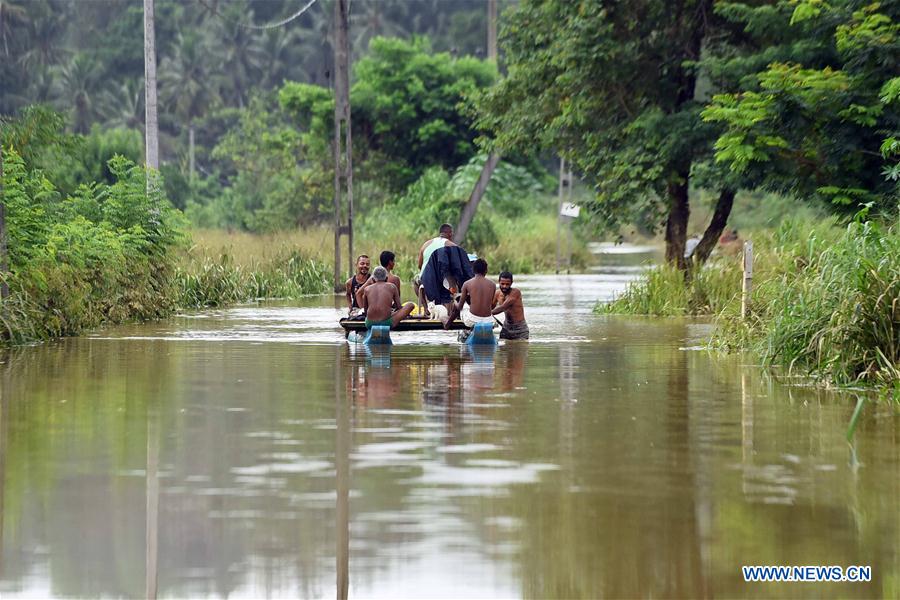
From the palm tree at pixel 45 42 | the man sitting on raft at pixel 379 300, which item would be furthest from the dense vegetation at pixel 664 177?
the palm tree at pixel 45 42

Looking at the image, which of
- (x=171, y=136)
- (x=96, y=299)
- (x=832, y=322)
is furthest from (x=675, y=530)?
(x=171, y=136)

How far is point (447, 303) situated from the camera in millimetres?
25547

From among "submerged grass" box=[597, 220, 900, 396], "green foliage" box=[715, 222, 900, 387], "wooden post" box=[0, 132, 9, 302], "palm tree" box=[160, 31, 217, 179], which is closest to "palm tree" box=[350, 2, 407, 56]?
"palm tree" box=[160, 31, 217, 179]

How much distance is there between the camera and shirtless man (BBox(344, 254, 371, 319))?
995 inches

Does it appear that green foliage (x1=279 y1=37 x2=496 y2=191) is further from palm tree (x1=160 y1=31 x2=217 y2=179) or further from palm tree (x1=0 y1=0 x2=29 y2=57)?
palm tree (x1=160 y1=31 x2=217 y2=179)

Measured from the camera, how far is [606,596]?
320 inches

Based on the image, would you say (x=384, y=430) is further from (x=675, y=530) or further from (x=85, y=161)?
(x=85, y=161)

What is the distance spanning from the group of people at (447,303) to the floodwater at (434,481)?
2786 millimetres

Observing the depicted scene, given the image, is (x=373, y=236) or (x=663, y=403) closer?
(x=663, y=403)

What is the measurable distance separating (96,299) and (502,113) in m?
12.2

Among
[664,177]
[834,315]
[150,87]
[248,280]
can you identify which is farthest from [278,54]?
[834,315]

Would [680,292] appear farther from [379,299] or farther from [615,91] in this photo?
[379,299]

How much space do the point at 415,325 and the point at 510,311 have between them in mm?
1465

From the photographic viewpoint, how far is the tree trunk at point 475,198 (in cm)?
5147
